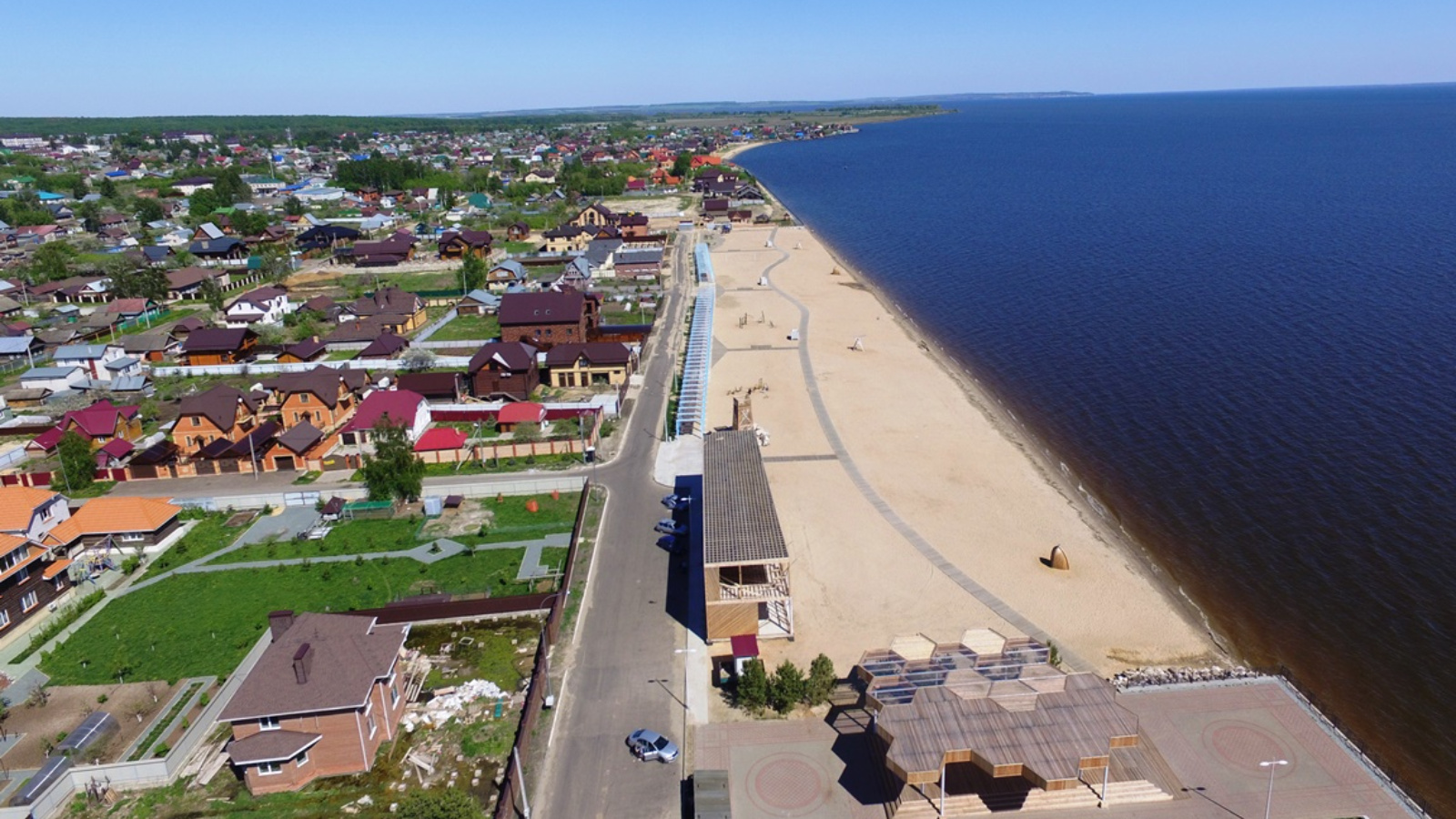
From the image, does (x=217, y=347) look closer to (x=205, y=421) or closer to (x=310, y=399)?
(x=310, y=399)

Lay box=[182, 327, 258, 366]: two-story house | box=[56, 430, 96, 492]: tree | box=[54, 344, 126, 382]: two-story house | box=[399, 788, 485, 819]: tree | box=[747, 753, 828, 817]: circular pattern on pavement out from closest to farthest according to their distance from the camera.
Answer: box=[399, 788, 485, 819]: tree, box=[747, 753, 828, 817]: circular pattern on pavement, box=[56, 430, 96, 492]: tree, box=[54, 344, 126, 382]: two-story house, box=[182, 327, 258, 366]: two-story house

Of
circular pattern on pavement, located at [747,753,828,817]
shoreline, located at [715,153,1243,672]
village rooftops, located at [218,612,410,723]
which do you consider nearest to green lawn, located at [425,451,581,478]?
village rooftops, located at [218,612,410,723]

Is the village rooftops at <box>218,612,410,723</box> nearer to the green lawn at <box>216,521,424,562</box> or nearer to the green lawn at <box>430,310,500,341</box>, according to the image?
the green lawn at <box>216,521,424,562</box>

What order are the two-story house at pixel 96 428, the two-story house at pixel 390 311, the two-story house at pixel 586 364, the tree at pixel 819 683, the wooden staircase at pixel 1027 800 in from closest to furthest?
the wooden staircase at pixel 1027 800, the tree at pixel 819 683, the two-story house at pixel 96 428, the two-story house at pixel 586 364, the two-story house at pixel 390 311

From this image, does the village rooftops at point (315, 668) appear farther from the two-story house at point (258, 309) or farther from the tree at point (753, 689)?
the two-story house at point (258, 309)

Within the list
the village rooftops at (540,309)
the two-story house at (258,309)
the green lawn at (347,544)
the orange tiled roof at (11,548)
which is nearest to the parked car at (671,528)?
the green lawn at (347,544)

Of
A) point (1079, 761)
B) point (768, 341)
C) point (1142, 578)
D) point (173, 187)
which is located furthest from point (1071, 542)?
point (173, 187)
